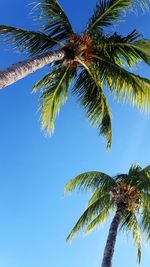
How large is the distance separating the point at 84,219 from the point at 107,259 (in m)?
2.62

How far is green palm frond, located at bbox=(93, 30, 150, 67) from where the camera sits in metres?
13.1

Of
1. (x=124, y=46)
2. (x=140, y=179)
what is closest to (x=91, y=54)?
(x=124, y=46)

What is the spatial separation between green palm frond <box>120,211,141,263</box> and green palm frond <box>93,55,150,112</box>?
5110 mm

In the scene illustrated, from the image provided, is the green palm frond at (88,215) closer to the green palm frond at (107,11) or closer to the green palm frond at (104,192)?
the green palm frond at (104,192)

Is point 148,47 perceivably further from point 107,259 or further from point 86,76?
point 107,259

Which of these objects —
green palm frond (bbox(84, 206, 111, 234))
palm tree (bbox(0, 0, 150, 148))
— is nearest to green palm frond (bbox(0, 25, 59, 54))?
palm tree (bbox(0, 0, 150, 148))

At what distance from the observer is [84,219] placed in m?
17.8

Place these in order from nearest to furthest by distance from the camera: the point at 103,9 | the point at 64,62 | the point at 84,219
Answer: the point at 64,62 < the point at 103,9 < the point at 84,219

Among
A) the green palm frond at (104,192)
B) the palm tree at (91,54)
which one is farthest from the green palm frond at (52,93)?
the green palm frond at (104,192)

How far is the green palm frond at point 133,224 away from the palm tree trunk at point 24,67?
725 centimetres

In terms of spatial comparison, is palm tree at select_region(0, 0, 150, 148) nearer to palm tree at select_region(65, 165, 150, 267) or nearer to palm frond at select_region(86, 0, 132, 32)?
palm frond at select_region(86, 0, 132, 32)

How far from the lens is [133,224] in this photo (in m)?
17.3

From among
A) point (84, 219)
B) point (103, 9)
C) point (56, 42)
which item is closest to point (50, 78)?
point (56, 42)

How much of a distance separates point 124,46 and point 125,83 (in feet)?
3.45
